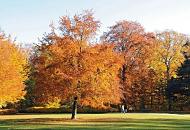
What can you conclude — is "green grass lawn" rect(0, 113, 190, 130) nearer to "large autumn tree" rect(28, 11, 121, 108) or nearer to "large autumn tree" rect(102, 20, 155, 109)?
"large autumn tree" rect(28, 11, 121, 108)

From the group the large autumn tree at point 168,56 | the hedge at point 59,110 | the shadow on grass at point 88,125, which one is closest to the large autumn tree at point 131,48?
the large autumn tree at point 168,56

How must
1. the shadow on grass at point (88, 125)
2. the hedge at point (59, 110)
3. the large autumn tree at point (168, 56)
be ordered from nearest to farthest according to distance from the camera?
the shadow on grass at point (88, 125) < the hedge at point (59, 110) < the large autumn tree at point (168, 56)

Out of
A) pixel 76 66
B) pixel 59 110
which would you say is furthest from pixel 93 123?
pixel 59 110

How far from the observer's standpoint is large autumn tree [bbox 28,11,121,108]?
41.9 meters

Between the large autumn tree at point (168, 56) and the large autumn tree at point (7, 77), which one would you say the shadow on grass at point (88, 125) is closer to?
the large autumn tree at point (7, 77)

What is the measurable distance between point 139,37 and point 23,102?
69.7 feet

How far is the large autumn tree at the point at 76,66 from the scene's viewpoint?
41.9 m

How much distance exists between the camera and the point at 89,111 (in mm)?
65500

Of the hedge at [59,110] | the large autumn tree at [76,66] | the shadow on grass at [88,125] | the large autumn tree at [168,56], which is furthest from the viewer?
the large autumn tree at [168,56]

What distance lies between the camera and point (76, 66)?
139ft

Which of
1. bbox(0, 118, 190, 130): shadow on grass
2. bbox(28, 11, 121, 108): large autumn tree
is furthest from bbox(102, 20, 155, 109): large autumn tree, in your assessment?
bbox(0, 118, 190, 130): shadow on grass

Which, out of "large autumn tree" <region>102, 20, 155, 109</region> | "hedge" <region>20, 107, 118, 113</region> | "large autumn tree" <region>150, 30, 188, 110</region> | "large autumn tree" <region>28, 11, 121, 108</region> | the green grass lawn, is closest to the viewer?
the green grass lawn

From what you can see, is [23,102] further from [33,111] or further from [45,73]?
[45,73]

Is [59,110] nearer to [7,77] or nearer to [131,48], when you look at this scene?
[131,48]
